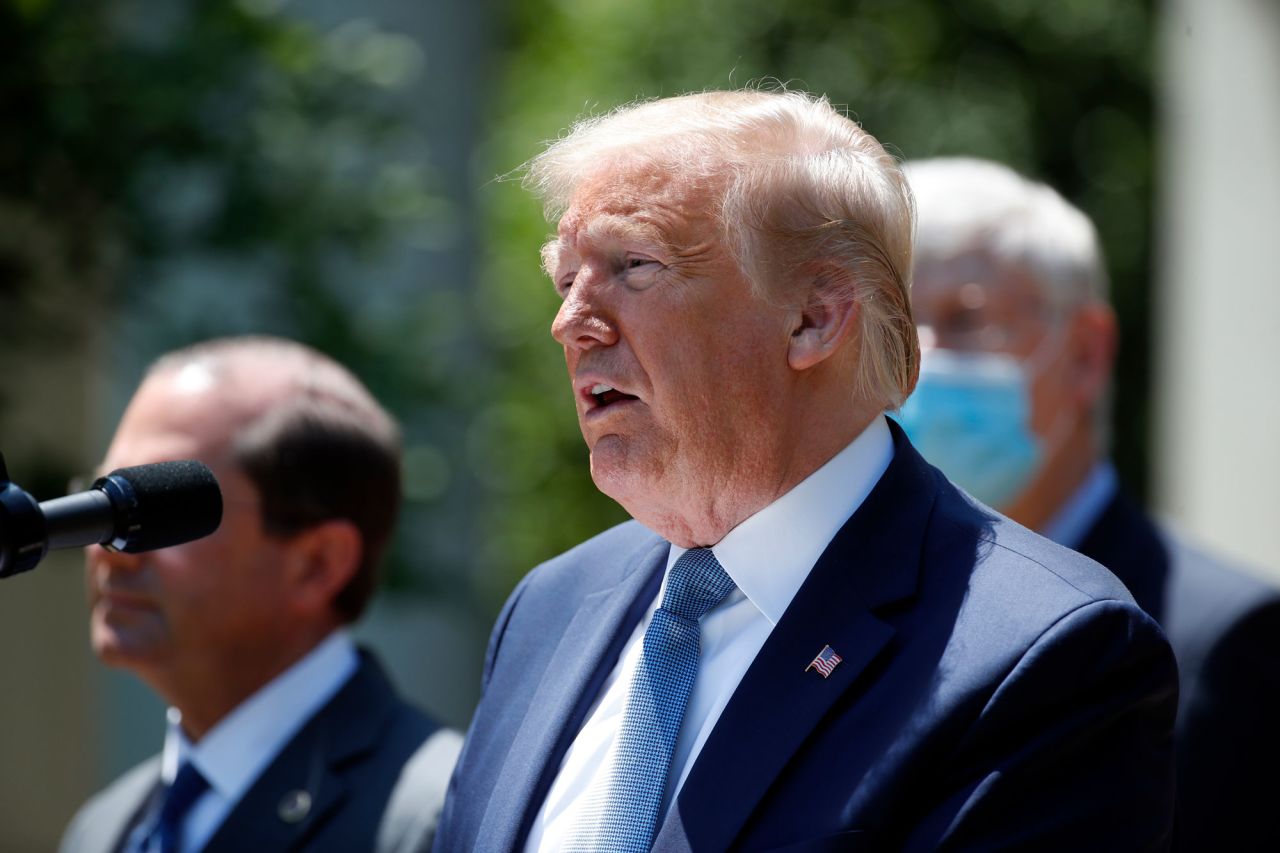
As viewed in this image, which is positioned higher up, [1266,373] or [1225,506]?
[1266,373]

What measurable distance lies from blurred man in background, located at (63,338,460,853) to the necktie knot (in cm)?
123

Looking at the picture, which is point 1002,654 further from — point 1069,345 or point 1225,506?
point 1225,506

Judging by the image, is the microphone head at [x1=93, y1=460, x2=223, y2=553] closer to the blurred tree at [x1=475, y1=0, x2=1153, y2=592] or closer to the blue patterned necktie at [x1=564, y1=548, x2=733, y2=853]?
the blue patterned necktie at [x1=564, y1=548, x2=733, y2=853]

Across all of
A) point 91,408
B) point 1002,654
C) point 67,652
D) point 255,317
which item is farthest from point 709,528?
point 67,652

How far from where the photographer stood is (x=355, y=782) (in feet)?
12.1

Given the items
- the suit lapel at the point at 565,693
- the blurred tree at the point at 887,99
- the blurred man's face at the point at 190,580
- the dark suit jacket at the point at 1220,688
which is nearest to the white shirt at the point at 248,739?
the blurred man's face at the point at 190,580

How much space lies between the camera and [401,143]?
21.9ft

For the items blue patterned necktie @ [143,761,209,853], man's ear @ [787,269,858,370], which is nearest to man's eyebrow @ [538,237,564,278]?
man's ear @ [787,269,858,370]

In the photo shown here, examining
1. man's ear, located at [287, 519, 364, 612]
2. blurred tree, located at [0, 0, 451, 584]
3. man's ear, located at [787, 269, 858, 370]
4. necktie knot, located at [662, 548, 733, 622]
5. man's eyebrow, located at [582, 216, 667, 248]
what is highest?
blurred tree, located at [0, 0, 451, 584]

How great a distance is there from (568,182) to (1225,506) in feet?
14.8

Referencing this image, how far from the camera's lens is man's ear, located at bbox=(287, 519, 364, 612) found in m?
4.04

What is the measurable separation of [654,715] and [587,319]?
0.67m

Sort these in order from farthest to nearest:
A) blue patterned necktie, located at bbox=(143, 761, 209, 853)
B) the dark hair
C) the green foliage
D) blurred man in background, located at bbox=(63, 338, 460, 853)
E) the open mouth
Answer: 1. the green foliage
2. the dark hair
3. blue patterned necktie, located at bbox=(143, 761, 209, 853)
4. blurred man in background, located at bbox=(63, 338, 460, 853)
5. the open mouth

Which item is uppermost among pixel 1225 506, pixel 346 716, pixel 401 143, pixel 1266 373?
pixel 401 143
